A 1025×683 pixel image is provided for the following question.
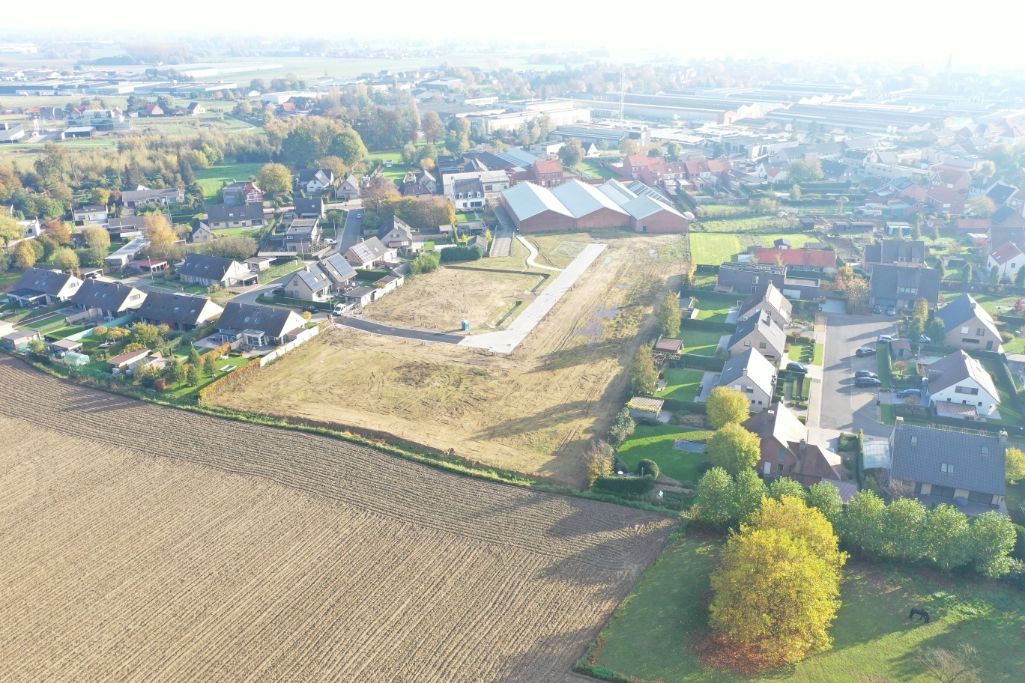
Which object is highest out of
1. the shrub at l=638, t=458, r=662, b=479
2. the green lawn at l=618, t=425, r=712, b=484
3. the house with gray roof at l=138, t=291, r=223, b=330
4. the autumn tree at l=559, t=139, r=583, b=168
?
the autumn tree at l=559, t=139, r=583, b=168

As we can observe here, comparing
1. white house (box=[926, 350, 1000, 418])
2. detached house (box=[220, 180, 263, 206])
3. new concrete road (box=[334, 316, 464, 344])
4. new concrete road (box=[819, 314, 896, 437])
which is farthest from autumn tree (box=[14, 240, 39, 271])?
white house (box=[926, 350, 1000, 418])

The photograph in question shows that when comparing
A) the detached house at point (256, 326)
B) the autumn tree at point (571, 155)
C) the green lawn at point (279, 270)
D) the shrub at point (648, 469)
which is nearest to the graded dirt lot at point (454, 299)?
the detached house at point (256, 326)

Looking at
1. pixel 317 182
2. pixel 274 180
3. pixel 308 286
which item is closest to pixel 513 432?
pixel 308 286

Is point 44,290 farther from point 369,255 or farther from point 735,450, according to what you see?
point 735,450

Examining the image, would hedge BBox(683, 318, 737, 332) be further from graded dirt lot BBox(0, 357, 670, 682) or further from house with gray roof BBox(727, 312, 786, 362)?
graded dirt lot BBox(0, 357, 670, 682)

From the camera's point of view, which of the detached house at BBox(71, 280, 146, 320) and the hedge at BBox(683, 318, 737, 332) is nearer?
the hedge at BBox(683, 318, 737, 332)
